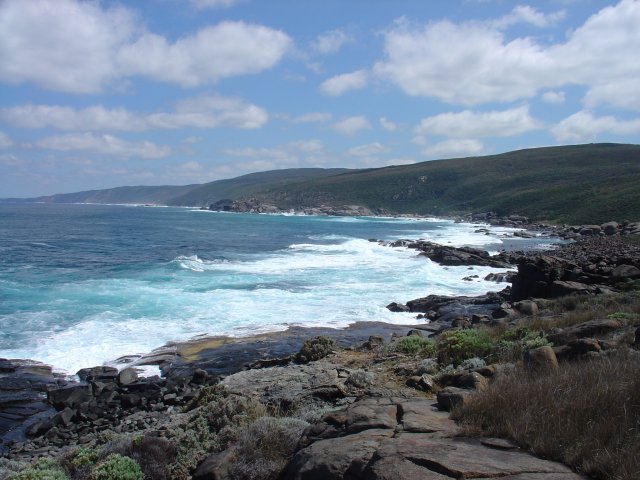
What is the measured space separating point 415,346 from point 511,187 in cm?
12597

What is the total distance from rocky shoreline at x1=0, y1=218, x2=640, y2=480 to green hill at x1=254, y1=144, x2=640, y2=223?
6186 cm

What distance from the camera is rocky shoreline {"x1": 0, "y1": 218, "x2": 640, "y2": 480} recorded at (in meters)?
4.86

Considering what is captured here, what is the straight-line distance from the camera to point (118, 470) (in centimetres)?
630

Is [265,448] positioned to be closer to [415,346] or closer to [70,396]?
[415,346]

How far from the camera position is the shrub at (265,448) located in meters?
5.78

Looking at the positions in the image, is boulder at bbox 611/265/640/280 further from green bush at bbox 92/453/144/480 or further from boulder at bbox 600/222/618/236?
boulder at bbox 600/222/618/236

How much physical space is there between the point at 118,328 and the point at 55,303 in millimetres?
6163

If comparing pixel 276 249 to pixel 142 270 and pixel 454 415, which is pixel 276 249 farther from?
pixel 454 415

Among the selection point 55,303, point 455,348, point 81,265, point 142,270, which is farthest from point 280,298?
point 81,265

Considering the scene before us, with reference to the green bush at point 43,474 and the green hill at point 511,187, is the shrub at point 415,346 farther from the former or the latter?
the green hill at point 511,187

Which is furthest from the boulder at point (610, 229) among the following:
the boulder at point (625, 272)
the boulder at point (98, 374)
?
the boulder at point (98, 374)

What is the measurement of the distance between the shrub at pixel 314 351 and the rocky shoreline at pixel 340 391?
35 millimetres

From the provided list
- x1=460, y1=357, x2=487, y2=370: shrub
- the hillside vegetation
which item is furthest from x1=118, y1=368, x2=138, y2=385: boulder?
the hillside vegetation

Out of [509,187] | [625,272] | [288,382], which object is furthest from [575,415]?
[509,187]
